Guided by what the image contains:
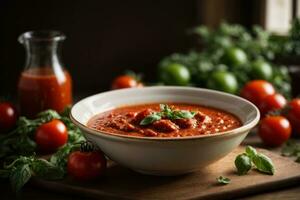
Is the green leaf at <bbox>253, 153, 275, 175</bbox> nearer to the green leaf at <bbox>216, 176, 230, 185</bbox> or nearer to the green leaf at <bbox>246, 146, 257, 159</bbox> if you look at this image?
the green leaf at <bbox>246, 146, 257, 159</bbox>

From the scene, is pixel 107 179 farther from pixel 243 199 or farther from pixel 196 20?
pixel 196 20

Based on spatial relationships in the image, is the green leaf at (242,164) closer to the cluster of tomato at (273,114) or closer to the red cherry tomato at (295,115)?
the cluster of tomato at (273,114)

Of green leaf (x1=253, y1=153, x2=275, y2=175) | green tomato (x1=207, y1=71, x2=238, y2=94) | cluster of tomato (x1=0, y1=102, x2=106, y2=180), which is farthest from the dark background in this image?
green leaf (x1=253, y1=153, x2=275, y2=175)

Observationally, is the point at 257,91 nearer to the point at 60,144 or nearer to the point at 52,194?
the point at 60,144

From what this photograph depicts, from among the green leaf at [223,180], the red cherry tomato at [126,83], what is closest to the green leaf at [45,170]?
the green leaf at [223,180]

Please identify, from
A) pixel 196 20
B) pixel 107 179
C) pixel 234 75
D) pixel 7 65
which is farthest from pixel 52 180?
pixel 196 20
